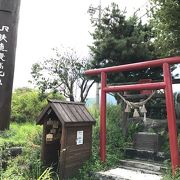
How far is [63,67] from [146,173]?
12957mm

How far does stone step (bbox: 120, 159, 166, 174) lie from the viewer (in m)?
7.19

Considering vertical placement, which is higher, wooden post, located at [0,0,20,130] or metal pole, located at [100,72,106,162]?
wooden post, located at [0,0,20,130]

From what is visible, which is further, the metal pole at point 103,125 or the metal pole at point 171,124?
the metal pole at point 103,125

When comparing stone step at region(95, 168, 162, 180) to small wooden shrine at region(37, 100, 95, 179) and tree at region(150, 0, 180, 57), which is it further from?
tree at region(150, 0, 180, 57)

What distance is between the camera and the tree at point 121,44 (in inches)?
496

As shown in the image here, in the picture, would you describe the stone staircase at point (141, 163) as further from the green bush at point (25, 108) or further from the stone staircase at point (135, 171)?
the green bush at point (25, 108)

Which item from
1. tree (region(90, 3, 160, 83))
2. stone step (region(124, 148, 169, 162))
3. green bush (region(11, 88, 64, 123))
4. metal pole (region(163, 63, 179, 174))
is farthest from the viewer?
green bush (region(11, 88, 64, 123))

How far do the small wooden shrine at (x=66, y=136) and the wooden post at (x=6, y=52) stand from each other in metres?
2.28

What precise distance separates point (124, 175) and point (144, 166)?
82cm

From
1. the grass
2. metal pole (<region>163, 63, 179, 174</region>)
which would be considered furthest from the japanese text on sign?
metal pole (<region>163, 63, 179, 174</region>)

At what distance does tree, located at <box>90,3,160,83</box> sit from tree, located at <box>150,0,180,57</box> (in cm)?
422

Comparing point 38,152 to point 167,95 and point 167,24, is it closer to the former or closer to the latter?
point 167,95

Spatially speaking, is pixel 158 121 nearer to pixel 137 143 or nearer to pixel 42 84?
pixel 137 143

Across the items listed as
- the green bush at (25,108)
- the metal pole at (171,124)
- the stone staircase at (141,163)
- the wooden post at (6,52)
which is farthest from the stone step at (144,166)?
the green bush at (25,108)
